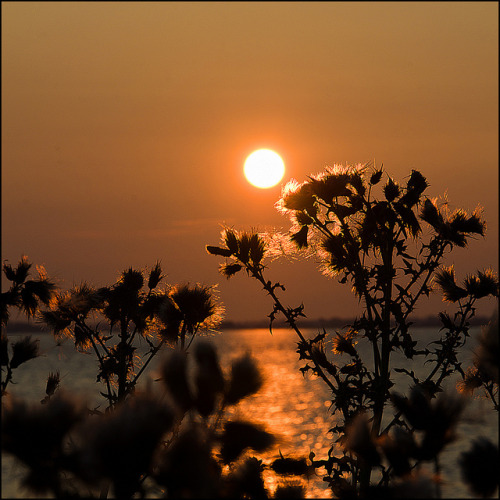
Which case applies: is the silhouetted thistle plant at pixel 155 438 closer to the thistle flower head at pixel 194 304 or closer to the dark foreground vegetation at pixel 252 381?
the dark foreground vegetation at pixel 252 381

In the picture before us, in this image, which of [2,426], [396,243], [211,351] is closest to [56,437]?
[2,426]

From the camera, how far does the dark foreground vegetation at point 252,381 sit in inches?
154

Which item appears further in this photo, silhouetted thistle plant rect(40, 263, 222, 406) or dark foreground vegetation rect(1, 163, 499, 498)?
silhouetted thistle plant rect(40, 263, 222, 406)

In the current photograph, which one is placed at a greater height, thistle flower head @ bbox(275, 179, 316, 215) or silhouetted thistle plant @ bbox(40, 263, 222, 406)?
thistle flower head @ bbox(275, 179, 316, 215)

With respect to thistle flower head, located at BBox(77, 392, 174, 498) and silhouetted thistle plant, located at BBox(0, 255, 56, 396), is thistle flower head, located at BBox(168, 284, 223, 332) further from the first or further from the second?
thistle flower head, located at BBox(77, 392, 174, 498)

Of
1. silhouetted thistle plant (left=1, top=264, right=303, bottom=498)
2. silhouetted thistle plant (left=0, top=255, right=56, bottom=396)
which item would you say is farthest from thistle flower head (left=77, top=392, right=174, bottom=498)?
silhouetted thistle plant (left=0, top=255, right=56, bottom=396)

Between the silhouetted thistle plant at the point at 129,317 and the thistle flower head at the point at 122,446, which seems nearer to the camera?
the thistle flower head at the point at 122,446

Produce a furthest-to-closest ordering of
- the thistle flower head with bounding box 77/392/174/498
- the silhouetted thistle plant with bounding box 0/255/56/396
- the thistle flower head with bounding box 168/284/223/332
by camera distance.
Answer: the thistle flower head with bounding box 168/284/223/332
the silhouetted thistle plant with bounding box 0/255/56/396
the thistle flower head with bounding box 77/392/174/498

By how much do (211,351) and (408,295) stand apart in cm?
452

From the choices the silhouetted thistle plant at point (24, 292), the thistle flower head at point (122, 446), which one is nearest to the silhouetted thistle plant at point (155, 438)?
the thistle flower head at point (122, 446)

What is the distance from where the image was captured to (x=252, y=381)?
4.74 m

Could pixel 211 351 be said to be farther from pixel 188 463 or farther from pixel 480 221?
pixel 480 221

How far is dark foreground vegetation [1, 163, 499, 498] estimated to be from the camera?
12.8 ft

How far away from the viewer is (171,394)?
173 inches
